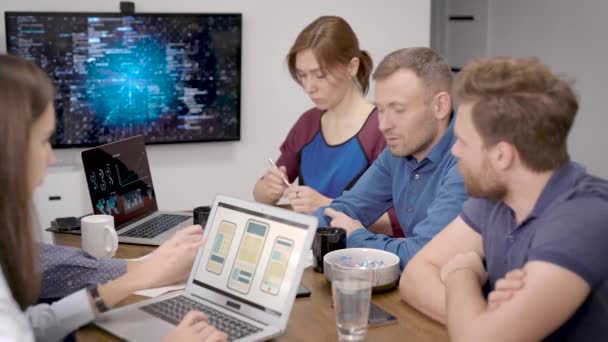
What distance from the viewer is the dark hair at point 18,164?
4.43ft

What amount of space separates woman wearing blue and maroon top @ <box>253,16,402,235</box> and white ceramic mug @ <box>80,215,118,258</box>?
741 millimetres

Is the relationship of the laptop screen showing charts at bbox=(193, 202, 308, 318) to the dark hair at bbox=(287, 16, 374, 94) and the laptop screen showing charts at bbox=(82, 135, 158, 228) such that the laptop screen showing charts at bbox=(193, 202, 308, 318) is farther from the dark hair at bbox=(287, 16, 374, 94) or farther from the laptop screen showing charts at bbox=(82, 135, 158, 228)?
the dark hair at bbox=(287, 16, 374, 94)

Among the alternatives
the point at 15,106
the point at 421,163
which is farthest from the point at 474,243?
the point at 15,106

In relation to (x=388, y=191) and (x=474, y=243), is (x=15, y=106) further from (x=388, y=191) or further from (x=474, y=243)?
(x=388, y=191)

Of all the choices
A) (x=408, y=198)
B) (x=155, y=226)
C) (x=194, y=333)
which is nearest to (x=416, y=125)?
(x=408, y=198)

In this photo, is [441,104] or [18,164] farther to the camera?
[441,104]

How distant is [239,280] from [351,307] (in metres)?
0.28

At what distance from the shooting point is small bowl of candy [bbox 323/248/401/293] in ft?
6.14

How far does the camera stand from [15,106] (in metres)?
1.36

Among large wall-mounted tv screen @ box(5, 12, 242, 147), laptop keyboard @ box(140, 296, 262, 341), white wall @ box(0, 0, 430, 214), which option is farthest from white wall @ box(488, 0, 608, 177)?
laptop keyboard @ box(140, 296, 262, 341)

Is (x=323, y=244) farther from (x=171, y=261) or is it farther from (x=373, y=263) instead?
(x=171, y=261)

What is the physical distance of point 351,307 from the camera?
1566mm

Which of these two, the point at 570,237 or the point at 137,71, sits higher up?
the point at 137,71

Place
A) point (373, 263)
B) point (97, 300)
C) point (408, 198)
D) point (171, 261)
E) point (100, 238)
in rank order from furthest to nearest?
1. point (408, 198)
2. point (100, 238)
3. point (373, 263)
4. point (171, 261)
5. point (97, 300)
